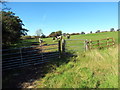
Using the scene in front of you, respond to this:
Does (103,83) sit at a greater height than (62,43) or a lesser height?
lesser

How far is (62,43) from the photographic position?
25.5ft

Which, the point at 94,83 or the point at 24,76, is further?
the point at 24,76

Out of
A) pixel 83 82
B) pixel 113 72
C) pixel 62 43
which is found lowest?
pixel 83 82

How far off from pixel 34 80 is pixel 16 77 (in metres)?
1.09

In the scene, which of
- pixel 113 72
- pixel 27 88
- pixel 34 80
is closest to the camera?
pixel 27 88

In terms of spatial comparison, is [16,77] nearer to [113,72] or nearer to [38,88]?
[38,88]

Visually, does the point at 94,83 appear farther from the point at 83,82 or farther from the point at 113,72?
the point at 113,72

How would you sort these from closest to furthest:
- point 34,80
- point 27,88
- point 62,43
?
point 27,88 < point 34,80 < point 62,43

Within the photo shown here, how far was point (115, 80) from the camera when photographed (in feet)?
11.0

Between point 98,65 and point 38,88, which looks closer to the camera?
point 38,88

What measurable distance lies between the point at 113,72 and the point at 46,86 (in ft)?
9.57

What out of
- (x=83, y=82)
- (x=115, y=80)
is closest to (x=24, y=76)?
(x=83, y=82)

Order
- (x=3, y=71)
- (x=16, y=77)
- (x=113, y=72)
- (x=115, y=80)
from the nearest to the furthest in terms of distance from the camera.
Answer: (x=115, y=80)
(x=113, y=72)
(x=16, y=77)
(x=3, y=71)

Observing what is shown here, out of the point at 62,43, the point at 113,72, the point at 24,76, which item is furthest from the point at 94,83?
the point at 62,43
